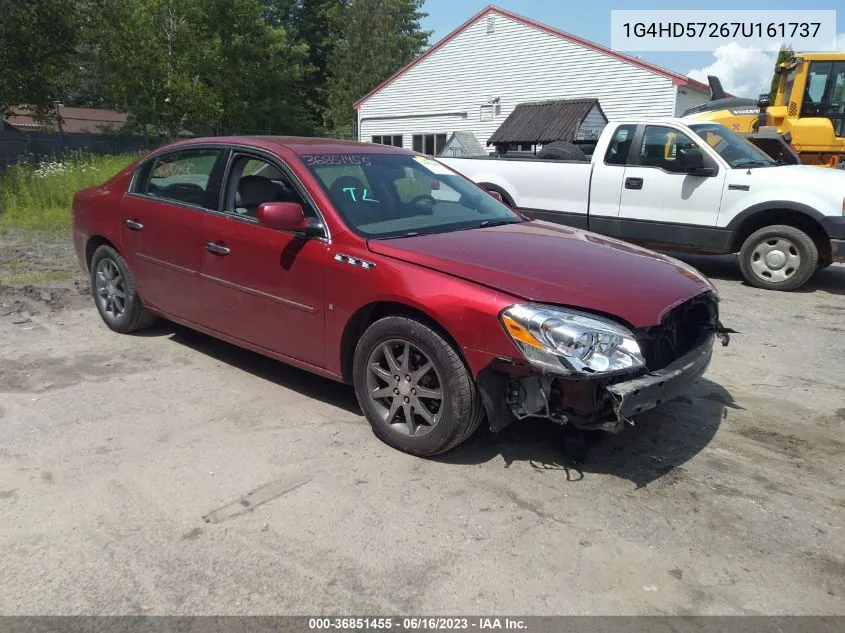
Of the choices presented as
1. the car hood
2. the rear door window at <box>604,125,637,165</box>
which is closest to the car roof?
the car hood

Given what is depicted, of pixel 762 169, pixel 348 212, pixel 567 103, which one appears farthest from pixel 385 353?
pixel 567 103

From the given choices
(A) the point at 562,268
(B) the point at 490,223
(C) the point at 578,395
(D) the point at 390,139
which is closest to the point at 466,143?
(B) the point at 490,223

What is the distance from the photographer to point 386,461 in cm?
353

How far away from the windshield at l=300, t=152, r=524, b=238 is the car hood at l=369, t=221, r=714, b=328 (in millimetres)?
212

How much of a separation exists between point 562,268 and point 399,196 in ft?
4.40

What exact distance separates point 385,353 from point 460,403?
1.75ft

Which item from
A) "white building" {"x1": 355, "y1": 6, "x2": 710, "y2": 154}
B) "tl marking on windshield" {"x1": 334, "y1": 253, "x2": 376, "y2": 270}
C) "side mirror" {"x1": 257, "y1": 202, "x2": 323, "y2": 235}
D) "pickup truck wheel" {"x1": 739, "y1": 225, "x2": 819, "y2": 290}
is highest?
"white building" {"x1": 355, "y1": 6, "x2": 710, "y2": 154}

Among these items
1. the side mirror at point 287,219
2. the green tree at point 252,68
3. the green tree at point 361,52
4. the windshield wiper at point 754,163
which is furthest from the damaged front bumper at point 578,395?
the green tree at point 361,52

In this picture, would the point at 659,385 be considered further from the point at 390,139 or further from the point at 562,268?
the point at 390,139

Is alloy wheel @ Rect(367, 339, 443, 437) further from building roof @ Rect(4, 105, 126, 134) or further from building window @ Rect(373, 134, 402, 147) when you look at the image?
building roof @ Rect(4, 105, 126, 134)

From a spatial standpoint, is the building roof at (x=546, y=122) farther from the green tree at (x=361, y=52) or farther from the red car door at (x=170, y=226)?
the green tree at (x=361, y=52)

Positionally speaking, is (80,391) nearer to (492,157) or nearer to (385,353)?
(385,353)

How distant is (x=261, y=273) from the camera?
162 inches

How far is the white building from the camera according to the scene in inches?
781
